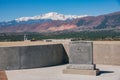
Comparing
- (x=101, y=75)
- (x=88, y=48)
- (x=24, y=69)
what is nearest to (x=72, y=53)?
(x=88, y=48)

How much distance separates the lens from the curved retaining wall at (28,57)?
48.0 feet

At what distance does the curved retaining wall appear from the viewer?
14.6m

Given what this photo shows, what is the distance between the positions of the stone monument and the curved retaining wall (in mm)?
2370

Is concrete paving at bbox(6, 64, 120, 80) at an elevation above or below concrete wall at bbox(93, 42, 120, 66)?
below

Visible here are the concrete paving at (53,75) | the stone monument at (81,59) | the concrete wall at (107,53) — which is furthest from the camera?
the concrete wall at (107,53)

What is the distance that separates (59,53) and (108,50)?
2.80 m

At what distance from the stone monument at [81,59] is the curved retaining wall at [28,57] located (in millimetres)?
2370

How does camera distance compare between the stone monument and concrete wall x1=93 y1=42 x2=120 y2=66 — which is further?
concrete wall x1=93 y1=42 x2=120 y2=66

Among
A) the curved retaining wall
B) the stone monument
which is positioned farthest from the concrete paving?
the curved retaining wall

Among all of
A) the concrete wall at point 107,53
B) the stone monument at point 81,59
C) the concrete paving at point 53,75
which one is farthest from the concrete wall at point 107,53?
the stone monument at point 81,59

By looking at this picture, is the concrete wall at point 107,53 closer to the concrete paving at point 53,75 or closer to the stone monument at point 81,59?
the concrete paving at point 53,75

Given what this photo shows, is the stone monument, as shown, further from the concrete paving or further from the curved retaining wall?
the curved retaining wall

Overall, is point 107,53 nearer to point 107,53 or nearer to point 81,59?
point 107,53

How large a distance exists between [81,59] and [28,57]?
304cm
